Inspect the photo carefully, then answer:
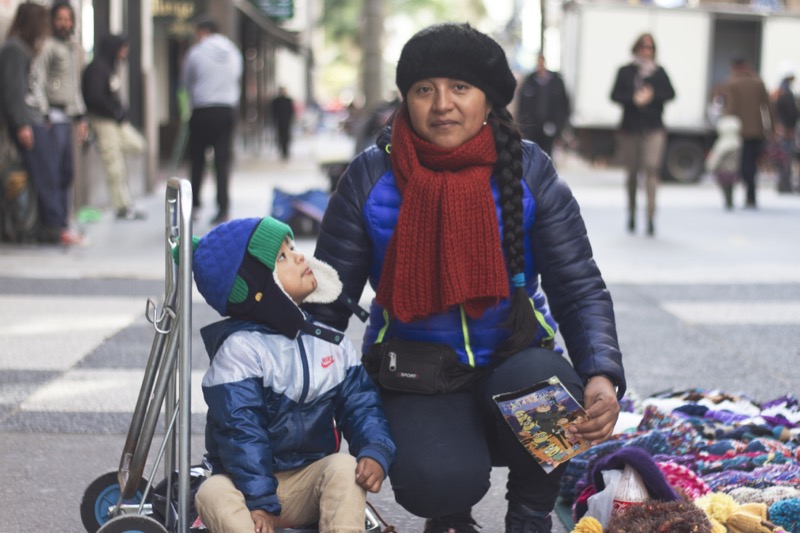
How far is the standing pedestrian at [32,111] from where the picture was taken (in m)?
8.95

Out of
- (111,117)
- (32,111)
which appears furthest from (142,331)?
(111,117)

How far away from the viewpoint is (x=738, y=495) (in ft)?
11.2

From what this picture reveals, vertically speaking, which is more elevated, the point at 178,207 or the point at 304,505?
the point at 178,207

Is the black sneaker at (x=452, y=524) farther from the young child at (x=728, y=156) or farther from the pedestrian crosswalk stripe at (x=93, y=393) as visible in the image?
the young child at (x=728, y=156)

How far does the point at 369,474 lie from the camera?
9.48 feet

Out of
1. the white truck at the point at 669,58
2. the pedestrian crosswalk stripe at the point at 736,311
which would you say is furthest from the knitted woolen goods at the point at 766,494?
the white truck at the point at 669,58

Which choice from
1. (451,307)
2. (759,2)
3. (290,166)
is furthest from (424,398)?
(759,2)

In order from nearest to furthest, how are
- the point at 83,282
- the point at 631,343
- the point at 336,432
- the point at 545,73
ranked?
the point at 336,432 < the point at 631,343 < the point at 83,282 < the point at 545,73

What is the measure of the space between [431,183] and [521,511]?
36.6 inches

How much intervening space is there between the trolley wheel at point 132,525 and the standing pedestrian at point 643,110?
8660 mm

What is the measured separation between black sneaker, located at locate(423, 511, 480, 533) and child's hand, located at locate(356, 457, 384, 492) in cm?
48

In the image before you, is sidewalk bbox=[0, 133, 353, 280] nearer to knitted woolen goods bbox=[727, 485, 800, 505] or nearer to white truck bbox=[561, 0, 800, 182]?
knitted woolen goods bbox=[727, 485, 800, 505]

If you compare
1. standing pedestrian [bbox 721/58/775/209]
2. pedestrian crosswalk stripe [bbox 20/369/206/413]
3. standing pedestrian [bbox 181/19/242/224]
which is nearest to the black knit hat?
pedestrian crosswalk stripe [bbox 20/369/206/413]

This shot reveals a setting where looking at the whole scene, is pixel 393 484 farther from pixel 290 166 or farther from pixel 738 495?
pixel 290 166
